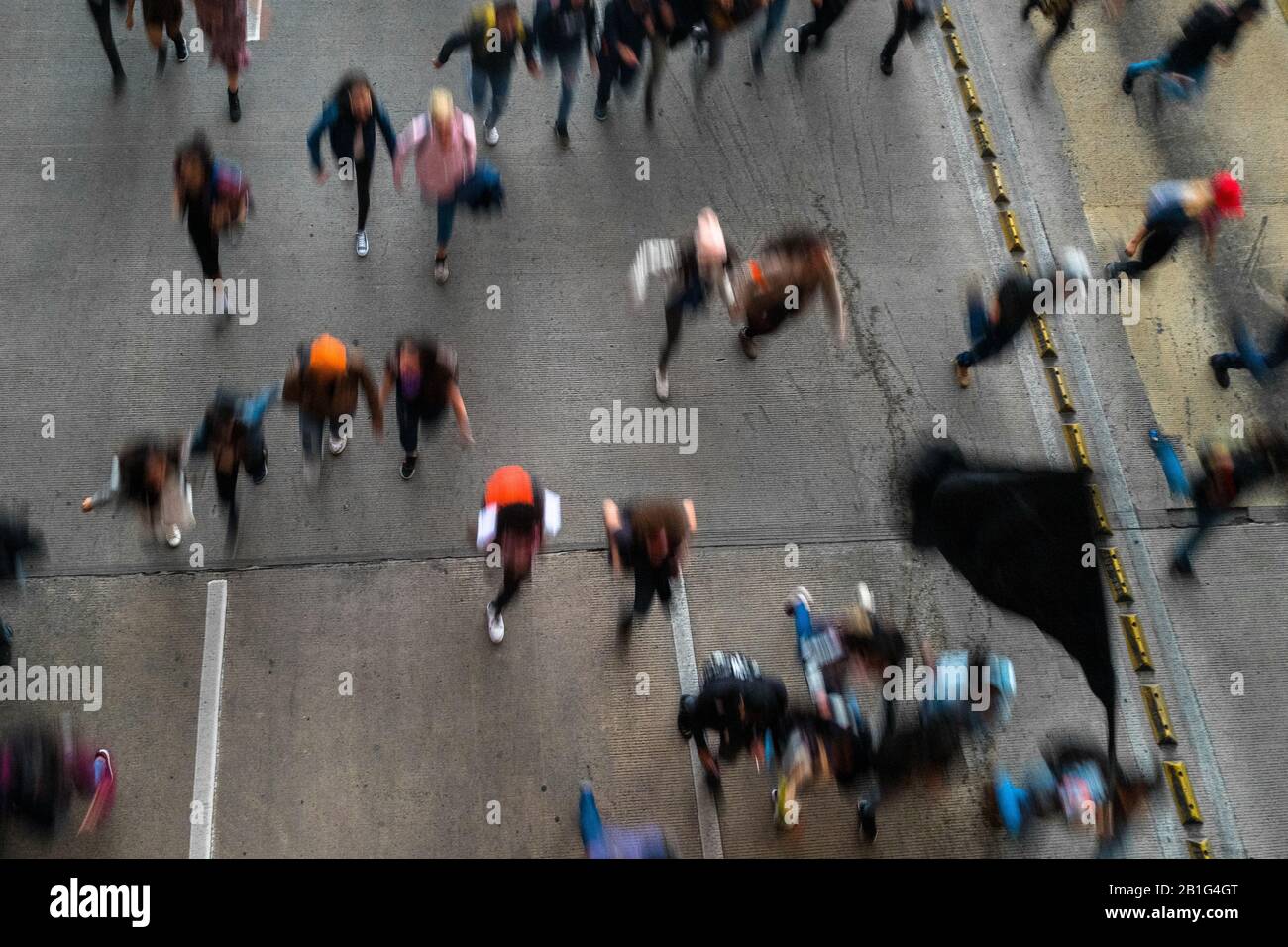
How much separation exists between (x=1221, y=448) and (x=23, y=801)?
22.9ft

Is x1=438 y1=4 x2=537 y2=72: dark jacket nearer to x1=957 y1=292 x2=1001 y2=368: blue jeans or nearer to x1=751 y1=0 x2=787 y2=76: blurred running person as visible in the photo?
x1=751 y1=0 x2=787 y2=76: blurred running person

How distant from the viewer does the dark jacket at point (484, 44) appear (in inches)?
329

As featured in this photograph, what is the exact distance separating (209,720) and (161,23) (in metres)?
5.80

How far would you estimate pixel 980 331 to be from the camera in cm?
778

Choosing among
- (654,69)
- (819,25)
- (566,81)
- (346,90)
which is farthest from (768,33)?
(346,90)

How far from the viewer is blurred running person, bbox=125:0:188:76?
897 centimetres

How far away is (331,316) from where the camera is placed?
27.6 feet

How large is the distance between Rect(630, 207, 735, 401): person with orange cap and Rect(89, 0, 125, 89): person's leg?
198 inches

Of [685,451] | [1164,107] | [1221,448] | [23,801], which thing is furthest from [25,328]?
[1164,107]

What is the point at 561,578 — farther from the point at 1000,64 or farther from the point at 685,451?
the point at 1000,64

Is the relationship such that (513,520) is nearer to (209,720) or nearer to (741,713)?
(741,713)

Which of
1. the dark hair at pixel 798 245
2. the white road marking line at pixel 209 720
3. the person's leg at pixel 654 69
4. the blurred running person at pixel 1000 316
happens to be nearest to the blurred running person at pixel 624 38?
the person's leg at pixel 654 69

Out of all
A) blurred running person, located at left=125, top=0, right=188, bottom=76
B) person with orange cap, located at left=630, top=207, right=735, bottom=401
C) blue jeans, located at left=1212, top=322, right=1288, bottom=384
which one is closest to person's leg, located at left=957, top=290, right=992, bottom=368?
person with orange cap, located at left=630, top=207, right=735, bottom=401

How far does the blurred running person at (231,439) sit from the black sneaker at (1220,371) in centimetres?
679
